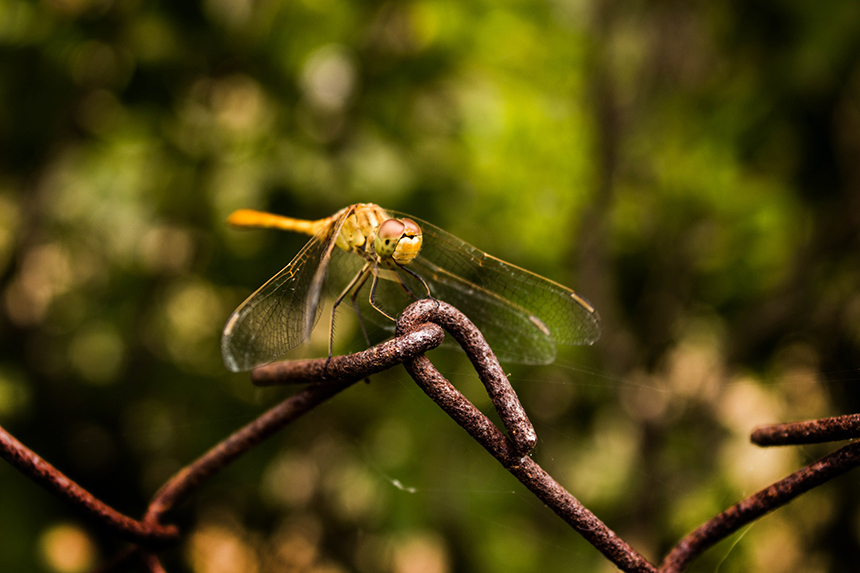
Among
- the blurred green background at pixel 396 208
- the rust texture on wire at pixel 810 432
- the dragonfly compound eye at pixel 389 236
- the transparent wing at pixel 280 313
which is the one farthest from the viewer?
the blurred green background at pixel 396 208

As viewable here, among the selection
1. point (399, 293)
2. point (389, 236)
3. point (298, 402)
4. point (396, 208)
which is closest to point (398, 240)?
point (389, 236)

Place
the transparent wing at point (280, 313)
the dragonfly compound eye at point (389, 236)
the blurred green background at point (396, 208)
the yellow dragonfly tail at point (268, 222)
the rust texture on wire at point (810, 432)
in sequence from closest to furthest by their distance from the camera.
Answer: the rust texture on wire at point (810, 432), the transparent wing at point (280, 313), the dragonfly compound eye at point (389, 236), the yellow dragonfly tail at point (268, 222), the blurred green background at point (396, 208)

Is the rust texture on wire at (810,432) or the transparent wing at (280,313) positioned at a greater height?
the rust texture on wire at (810,432)

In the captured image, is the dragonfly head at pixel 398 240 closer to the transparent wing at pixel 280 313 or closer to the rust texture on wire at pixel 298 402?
the transparent wing at pixel 280 313

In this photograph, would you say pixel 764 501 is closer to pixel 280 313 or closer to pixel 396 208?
pixel 280 313

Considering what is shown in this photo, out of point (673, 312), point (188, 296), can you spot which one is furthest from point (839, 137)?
point (188, 296)

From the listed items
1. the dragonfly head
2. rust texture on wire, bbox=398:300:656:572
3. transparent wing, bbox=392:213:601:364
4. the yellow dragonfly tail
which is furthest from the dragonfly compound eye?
rust texture on wire, bbox=398:300:656:572

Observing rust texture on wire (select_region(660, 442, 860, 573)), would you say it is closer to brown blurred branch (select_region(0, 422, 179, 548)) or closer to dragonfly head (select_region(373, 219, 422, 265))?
brown blurred branch (select_region(0, 422, 179, 548))

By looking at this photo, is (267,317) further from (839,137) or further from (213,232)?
(839,137)

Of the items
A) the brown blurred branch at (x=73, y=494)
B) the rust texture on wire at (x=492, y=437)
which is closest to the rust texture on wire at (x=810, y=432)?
the rust texture on wire at (x=492, y=437)
